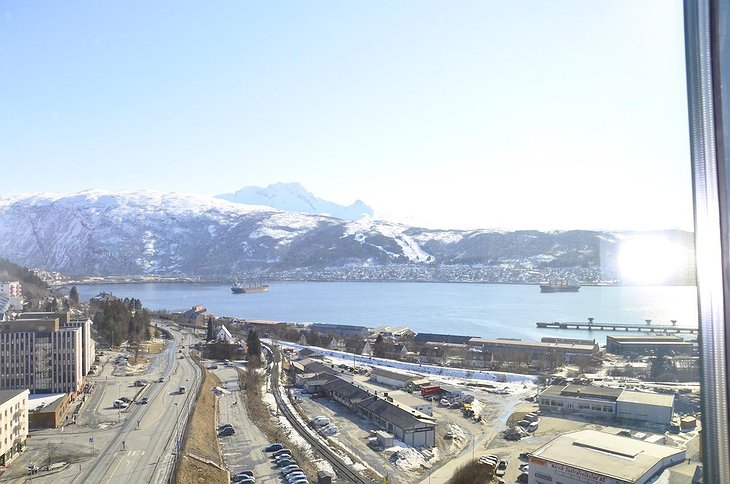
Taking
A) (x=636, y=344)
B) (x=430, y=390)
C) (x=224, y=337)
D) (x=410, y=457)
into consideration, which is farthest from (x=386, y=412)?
(x=636, y=344)

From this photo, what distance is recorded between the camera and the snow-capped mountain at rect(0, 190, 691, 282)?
95.0ft

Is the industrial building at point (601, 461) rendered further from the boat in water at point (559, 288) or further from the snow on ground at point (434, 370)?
the boat in water at point (559, 288)

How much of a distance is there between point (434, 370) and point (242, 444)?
10.4 feet

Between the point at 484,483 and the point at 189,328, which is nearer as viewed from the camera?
the point at 484,483

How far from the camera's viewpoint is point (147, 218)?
35906 millimetres

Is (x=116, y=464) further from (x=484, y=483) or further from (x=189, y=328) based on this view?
(x=189, y=328)

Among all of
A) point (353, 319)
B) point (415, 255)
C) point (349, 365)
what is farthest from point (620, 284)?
point (349, 365)

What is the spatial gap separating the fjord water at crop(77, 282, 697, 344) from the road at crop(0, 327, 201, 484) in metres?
6.24

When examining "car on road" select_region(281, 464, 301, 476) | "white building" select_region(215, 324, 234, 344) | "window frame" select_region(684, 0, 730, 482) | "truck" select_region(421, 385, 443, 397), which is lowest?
"truck" select_region(421, 385, 443, 397)

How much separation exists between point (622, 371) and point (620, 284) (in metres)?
14.9

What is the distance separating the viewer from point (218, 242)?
3431 centimetres

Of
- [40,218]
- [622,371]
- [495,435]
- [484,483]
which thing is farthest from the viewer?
[40,218]

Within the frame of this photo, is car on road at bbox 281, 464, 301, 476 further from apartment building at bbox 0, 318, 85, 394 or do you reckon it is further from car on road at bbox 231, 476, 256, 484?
apartment building at bbox 0, 318, 85, 394

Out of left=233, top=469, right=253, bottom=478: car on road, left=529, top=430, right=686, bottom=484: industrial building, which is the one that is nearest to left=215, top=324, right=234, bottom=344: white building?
left=233, top=469, right=253, bottom=478: car on road
